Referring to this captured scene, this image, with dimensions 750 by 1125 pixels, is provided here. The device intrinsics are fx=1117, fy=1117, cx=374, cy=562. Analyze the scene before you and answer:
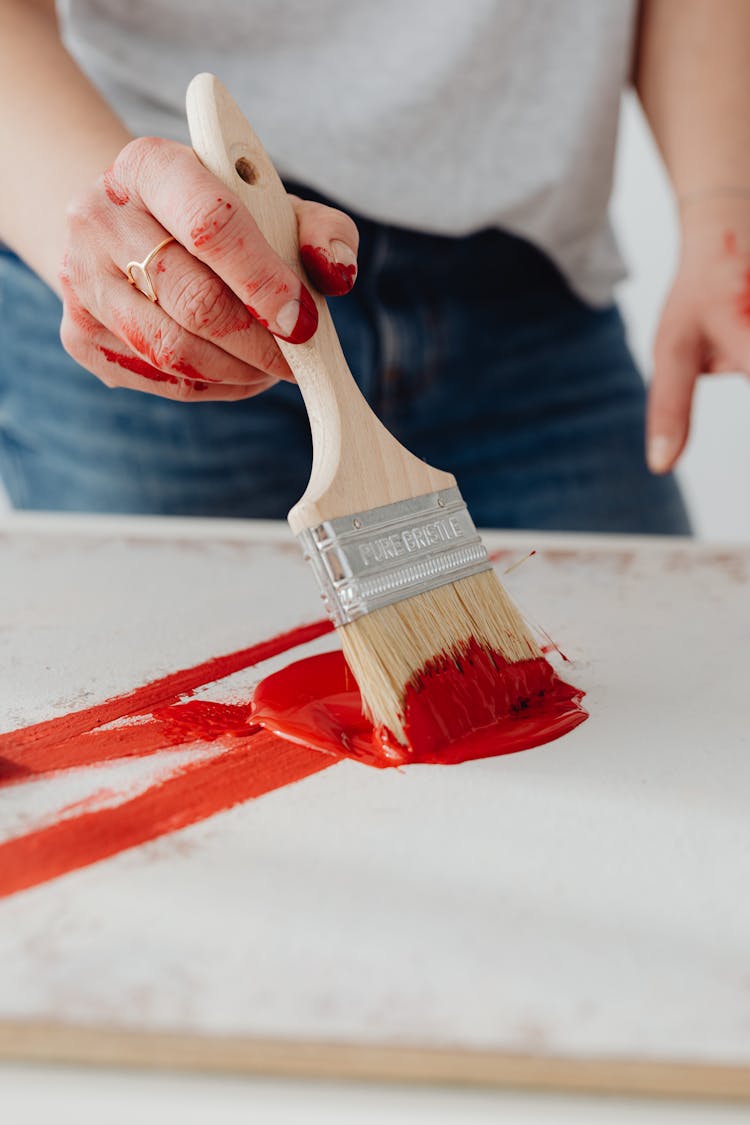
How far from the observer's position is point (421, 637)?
847mm

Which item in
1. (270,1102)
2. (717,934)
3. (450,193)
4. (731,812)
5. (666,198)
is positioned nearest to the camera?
(270,1102)

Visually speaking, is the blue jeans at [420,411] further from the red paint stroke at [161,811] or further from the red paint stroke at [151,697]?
the red paint stroke at [161,811]

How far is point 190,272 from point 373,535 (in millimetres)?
232

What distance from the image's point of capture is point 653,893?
2.19 ft

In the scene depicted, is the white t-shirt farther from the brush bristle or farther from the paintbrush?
the brush bristle

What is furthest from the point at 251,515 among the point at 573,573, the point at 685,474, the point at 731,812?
the point at 685,474

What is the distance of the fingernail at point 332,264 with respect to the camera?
840 mm

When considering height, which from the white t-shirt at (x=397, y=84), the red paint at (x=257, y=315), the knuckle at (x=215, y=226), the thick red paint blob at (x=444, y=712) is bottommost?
the thick red paint blob at (x=444, y=712)

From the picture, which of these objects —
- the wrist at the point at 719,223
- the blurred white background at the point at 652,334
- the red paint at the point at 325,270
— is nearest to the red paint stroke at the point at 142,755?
the red paint at the point at 325,270

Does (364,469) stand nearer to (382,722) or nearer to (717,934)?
(382,722)

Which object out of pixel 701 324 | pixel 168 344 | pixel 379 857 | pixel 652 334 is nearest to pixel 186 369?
pixel 168 344

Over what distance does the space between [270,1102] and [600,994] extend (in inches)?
6.9

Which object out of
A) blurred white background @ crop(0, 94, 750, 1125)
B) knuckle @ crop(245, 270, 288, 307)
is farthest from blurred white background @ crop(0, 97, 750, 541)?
blurred white background @ crop(0, 94, 750, 1125)

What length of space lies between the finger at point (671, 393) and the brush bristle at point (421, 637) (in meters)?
0.40
